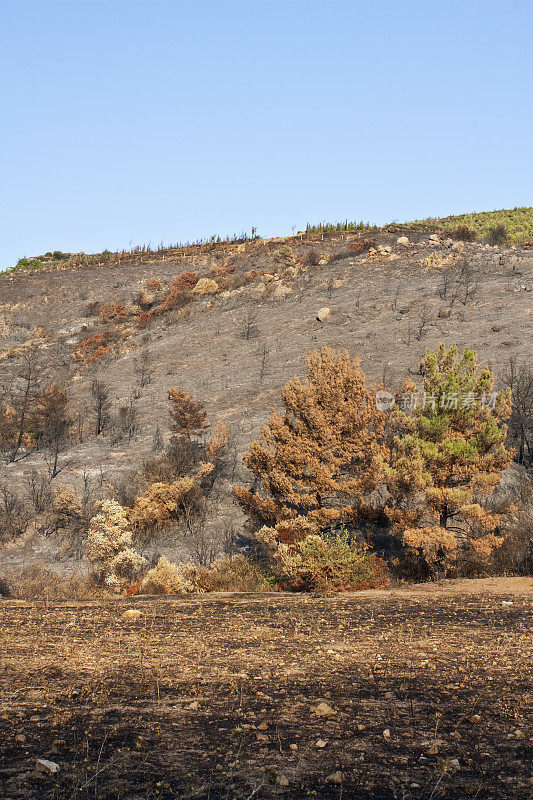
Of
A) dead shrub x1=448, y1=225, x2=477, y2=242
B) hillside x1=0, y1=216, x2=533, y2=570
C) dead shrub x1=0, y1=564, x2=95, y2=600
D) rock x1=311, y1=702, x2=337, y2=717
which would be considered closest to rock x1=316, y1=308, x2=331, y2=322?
hillside x1=0, y1=216, x2=533, y2=570

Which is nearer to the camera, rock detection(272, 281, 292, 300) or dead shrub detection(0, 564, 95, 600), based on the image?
dead shrub detection(0, 564, 95, 600)

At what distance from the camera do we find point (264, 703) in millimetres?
5547

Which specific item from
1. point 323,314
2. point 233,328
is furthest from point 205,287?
point 323,314

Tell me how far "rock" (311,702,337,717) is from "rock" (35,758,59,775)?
211cm

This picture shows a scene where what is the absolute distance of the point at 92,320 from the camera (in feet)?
162

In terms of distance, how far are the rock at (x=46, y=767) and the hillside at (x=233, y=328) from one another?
15.6m

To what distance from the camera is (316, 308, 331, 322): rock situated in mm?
36906

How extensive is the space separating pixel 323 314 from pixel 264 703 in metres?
32.5

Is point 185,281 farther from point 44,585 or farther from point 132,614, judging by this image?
point 132,614

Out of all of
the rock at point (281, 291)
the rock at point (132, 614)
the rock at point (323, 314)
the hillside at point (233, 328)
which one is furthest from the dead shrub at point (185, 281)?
the rock at point (132, 614)

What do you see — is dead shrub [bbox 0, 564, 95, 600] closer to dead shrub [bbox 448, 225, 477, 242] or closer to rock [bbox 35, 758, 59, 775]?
rock [bbox 35, 758, 59, 775]

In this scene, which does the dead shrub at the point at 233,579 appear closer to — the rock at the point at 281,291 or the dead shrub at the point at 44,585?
the dead shrub at the point at 44,585

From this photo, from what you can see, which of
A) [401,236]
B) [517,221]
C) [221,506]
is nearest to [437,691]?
[221,506]

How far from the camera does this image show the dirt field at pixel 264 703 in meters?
4.04
